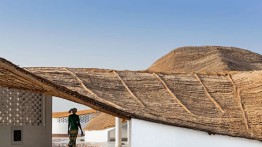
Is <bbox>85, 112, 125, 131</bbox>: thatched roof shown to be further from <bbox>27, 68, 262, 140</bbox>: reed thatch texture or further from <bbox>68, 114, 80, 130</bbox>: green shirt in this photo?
<bbox>68, 114, 80, 130</bbox>: green shirt

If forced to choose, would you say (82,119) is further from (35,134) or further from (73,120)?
(73,120)

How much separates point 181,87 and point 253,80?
1.53 m

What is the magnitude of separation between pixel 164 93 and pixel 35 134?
3.07 metres

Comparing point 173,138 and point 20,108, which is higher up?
point 20,108

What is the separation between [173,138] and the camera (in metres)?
8.25

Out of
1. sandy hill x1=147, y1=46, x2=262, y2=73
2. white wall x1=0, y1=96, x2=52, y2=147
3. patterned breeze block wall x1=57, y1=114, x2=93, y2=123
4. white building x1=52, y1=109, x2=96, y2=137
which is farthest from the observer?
patterned breeze block wall x1=57, y1=114, x2=93, y2=123

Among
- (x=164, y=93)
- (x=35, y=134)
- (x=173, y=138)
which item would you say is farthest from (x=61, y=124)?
(x=173, y=138)

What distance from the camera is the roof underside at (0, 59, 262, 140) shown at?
8273mm

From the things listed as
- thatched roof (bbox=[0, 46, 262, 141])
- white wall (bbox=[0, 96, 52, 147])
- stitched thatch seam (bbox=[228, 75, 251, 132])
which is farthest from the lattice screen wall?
stitched thatch seam (bbox=[228, 75, 251, 132])

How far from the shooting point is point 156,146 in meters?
8.37

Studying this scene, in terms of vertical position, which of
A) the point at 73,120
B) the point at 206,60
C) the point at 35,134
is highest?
the point at 206,60

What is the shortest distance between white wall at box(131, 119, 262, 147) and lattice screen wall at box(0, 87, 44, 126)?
11.9ft

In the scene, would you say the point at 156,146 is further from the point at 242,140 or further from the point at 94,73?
the point at 94,73

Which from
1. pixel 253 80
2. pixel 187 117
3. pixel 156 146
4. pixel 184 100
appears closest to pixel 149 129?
pixel 156 146
